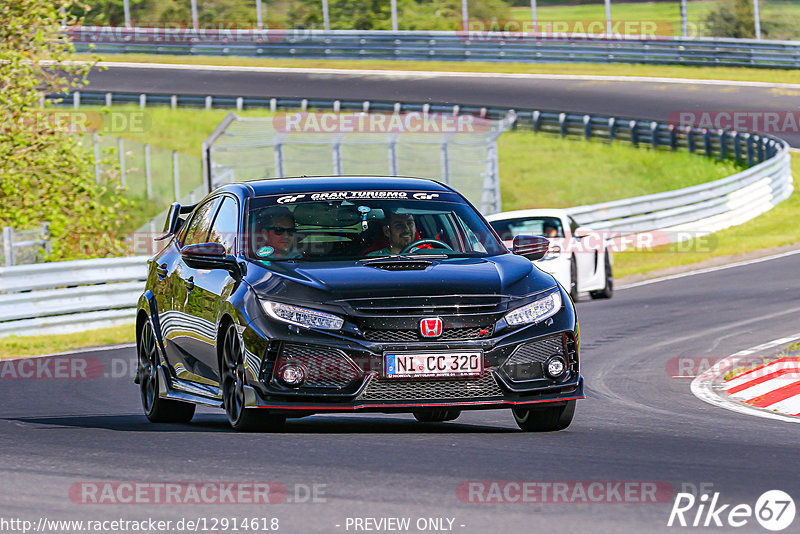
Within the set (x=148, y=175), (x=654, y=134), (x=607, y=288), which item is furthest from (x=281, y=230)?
(x=654, y=134)

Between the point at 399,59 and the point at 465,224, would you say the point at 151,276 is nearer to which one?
the point at 465,224

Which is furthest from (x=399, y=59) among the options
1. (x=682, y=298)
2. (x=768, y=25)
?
(x=682, y=298)

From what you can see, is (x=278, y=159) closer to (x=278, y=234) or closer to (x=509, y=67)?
(x=278, y=234)

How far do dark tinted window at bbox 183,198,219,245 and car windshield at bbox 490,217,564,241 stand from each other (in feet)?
32.7

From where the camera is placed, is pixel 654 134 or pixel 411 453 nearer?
pixel 411 453

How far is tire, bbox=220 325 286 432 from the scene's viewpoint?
8.71 meters

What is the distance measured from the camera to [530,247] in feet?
31.7

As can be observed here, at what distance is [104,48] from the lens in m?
61.3

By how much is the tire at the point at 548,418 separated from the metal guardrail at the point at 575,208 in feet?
36.7

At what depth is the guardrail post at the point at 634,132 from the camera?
143 ft

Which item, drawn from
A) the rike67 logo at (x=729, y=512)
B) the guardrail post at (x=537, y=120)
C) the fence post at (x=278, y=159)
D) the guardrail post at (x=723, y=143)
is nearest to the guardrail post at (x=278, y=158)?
the fence post at (x=278, y=159)

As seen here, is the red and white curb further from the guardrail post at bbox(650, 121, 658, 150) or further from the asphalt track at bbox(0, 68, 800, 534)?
the guardrail post at bbox(650, 121, 658, 150)

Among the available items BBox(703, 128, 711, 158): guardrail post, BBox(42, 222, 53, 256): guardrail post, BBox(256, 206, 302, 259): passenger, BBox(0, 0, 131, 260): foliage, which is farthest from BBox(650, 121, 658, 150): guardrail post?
BBox(256, 206, 302, 259): passenger

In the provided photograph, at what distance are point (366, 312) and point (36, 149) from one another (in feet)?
55.7
